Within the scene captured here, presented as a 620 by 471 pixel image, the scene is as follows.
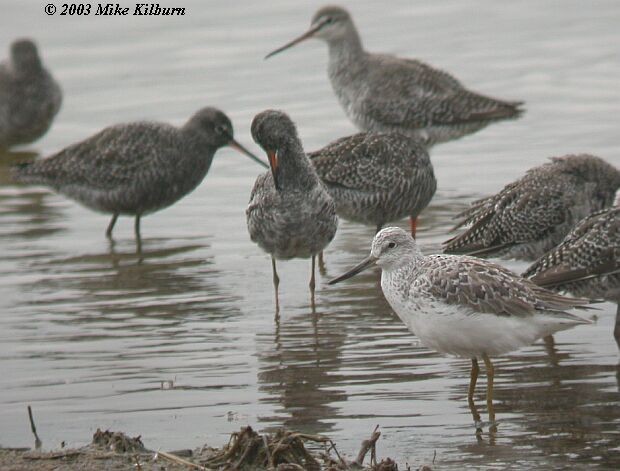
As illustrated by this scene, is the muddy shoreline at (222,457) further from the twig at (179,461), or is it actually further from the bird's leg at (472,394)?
the bird's leg at (472,394)

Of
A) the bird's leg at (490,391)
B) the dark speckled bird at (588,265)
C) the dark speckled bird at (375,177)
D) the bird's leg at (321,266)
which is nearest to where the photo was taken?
the bird's leg at (490,391)

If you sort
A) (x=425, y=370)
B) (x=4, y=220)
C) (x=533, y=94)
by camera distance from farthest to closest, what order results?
1. (x=533, y=94)
2. (x=4, y=220)
3. (x=425, y=370)

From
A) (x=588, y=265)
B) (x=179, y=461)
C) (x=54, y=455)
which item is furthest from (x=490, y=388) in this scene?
(x=54, y=455)

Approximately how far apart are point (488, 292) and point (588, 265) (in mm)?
1383

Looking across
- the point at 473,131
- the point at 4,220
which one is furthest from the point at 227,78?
the point at 4,220

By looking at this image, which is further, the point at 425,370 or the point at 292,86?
the point at 292,86

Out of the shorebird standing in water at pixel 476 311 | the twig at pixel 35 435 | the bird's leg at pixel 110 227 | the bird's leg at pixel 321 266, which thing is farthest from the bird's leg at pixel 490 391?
the bird's leg at pixel 110 227

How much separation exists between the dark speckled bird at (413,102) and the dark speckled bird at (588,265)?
549 cm

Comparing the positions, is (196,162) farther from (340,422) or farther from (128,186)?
(340,422)

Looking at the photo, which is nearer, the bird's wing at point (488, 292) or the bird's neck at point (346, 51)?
the bird's wing at point (488, 292)

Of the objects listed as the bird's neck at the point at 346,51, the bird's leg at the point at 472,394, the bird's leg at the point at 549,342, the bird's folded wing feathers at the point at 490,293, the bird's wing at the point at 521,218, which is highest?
the bird's neck at the point at 346,51

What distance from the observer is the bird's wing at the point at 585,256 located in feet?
29.4

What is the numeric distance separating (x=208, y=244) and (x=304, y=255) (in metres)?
1.92

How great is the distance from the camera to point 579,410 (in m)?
7.77
